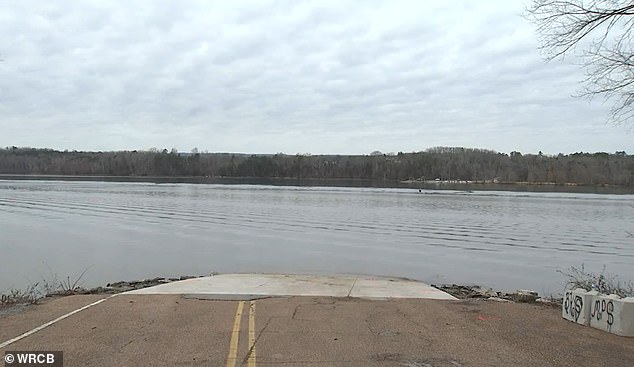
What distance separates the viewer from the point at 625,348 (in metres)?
6.31

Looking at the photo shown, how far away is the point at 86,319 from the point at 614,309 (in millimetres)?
6619

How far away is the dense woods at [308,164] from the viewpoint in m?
136

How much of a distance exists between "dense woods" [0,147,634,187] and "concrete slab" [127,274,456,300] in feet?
401

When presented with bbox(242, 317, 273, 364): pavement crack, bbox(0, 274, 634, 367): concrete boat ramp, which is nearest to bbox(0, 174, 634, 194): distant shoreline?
bbox(0, 274, 634, 367): concrete boat ramp

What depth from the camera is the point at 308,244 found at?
80.6 feet

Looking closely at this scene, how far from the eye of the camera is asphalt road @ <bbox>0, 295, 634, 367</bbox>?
18.5 feet

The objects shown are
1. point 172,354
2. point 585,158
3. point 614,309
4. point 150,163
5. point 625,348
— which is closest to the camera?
point 172,354

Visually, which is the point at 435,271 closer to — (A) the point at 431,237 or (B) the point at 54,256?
(A) the point at 431,237

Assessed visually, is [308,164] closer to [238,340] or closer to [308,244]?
[308,244]

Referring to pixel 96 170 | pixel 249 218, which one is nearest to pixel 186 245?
pixel 249 218

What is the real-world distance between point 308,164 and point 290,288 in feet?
462

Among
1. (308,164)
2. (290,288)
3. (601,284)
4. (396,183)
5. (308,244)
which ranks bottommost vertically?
(308,244)

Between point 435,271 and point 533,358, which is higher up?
point 533,358

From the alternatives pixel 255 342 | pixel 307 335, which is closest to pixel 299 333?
pixel 307 335
